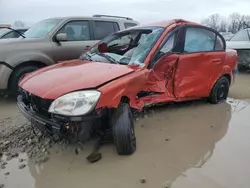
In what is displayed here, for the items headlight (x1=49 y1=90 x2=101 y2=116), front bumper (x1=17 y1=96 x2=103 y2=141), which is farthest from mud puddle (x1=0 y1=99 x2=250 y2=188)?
headlight (x1=49 y1=90 x2=101 y2=116)

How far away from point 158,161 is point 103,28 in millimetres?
4217

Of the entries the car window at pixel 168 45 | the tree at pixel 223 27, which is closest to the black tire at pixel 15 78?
the car window at pixel 168 45

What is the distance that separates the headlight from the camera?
2.70 meters

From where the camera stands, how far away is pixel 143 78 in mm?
3467

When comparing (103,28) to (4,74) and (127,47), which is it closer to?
(127,47)

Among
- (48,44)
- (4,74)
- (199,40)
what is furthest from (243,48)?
(4,74)

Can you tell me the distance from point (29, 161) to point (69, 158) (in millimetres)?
462

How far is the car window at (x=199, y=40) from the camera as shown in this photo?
4.45 m

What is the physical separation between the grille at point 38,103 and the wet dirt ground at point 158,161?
1.97 ft

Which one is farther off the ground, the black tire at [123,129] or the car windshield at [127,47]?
the car windshield at [127,47]

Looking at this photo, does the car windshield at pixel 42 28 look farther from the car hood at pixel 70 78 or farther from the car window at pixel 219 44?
the car window at pixel 219 44

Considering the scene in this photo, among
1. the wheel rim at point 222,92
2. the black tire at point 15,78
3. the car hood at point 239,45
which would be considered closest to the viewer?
the black tire at point 15,78

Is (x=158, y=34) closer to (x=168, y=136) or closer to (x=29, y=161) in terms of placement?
(x=168, y=136)

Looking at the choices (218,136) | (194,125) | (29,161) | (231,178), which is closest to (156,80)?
(194,125)
